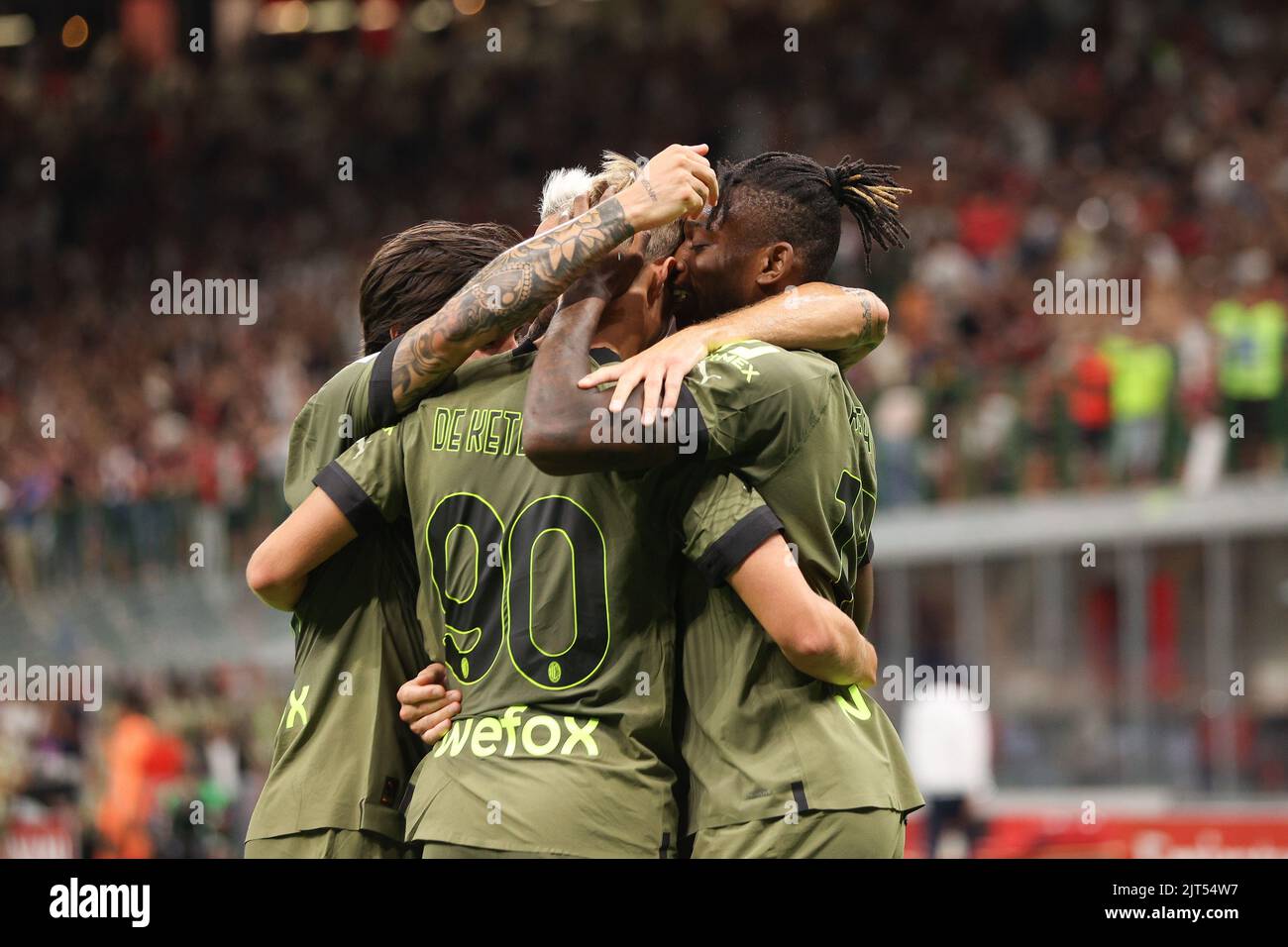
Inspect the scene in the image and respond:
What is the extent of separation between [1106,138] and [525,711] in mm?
13135

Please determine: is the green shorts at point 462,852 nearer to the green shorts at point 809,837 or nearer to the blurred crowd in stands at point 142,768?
the green shorts at point 809,837

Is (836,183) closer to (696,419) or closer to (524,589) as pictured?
(696,419)

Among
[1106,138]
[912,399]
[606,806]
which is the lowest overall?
[606,806]

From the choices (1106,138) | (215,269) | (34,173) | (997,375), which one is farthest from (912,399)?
(34,173)

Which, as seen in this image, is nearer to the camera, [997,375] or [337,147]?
[997,375]

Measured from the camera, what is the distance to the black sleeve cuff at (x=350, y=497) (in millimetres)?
3389

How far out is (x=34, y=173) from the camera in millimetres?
23703

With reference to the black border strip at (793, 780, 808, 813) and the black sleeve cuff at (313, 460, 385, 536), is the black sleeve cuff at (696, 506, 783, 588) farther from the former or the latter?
the black sleeve cuff at (313, 460, 385, 536)

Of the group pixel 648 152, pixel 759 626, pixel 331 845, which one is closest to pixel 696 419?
pixel 759 626

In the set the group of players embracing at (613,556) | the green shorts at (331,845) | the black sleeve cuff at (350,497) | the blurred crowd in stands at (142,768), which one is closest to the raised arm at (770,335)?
the group of players embracing at (613,556)

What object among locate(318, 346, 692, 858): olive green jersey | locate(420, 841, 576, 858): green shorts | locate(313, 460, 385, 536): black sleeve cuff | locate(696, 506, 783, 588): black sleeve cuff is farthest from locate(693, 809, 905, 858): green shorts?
locate(313, 460, 385, 536): black sleeve cuff

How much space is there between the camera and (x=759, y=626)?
10.5ft
